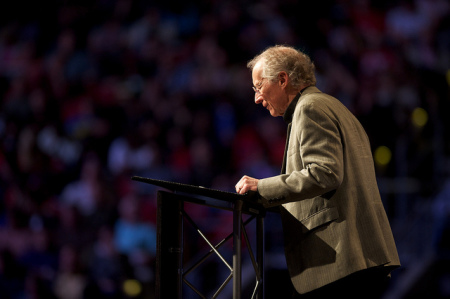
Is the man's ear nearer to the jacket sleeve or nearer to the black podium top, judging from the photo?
the jacket sleeve

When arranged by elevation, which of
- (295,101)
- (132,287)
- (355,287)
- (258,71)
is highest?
(258,71)

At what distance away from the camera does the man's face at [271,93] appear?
217 cm

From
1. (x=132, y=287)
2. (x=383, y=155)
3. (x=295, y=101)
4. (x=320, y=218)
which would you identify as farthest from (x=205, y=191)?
(x=132, y=287)

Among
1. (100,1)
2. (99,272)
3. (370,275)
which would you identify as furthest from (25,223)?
(370,275)

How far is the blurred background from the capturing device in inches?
178

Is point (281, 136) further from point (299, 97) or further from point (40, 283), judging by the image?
point (299, 97)

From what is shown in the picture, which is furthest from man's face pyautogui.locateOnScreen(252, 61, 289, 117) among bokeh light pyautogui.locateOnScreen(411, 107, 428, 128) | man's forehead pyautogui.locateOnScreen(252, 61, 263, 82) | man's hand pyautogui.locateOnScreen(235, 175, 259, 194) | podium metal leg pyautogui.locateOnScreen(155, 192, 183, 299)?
bokeh light pyautogui.locateOnScreen(411, 107, 428, 128)

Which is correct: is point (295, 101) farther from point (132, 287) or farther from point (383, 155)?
point (132, 287)

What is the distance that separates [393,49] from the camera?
570cm

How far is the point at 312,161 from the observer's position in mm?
1883

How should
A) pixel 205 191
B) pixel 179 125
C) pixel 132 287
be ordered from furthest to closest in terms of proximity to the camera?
pixel 179 125 < pixel 132 287 < pixel 205 191

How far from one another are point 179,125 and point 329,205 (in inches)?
144

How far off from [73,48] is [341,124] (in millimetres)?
5261

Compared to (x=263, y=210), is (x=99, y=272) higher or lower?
lower
